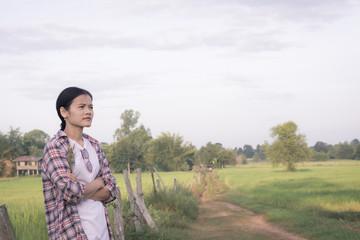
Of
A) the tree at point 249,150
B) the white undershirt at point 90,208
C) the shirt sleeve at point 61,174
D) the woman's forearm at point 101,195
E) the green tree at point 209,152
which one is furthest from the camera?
the tree at point 249,150

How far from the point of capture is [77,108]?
9.23 feet

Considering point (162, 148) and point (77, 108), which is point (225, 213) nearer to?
point (77, 108)

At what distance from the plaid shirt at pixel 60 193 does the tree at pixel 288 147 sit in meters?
46.4

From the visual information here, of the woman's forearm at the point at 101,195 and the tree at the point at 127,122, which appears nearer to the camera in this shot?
the woman's forearm at the point at 101,195

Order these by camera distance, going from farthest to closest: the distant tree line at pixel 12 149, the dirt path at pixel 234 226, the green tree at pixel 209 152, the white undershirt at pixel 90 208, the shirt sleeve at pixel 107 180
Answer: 1. the distant tree line at pixel 12 149
2. the green tree at pixel 209 152
3. the dirt path at pixel 234 226
4. the shirt sleeve at pixel 107 180
5. the white undershirt at pixel 90 208

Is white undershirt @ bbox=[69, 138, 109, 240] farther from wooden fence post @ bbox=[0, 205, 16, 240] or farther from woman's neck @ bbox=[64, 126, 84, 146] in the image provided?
wooden fence post @ bbox=[0, 205, 16, 240]

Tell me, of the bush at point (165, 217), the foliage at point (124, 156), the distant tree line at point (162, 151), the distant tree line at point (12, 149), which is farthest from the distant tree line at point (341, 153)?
the bush at point (165, 217)

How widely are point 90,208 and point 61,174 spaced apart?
0.35 meters

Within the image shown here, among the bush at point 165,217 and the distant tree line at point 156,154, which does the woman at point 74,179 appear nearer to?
the bush at point 165,217

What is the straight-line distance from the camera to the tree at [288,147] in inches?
1848

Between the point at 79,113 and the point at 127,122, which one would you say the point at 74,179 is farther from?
the point at 127,122

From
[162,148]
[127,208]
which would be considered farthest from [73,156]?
[162,148]

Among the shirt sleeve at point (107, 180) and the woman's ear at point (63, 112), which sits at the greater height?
the woman's ear at point (63, 112)

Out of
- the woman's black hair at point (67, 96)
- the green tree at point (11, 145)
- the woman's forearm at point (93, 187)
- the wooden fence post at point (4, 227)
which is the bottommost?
the wooden fence post at point (4, 227)
